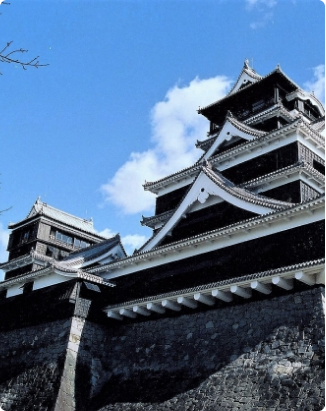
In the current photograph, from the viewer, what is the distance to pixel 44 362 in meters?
14.4

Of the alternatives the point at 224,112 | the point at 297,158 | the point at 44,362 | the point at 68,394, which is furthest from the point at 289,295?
the point at 224,112

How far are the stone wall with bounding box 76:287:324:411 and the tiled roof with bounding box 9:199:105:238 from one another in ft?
41.3

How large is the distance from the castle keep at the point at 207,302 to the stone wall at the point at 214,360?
3cm

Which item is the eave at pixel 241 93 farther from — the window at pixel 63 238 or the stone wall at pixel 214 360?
the stone wall at pixel 214 360

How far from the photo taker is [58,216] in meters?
27.2

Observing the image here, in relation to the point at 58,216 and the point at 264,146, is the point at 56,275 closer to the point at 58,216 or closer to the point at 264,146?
the point at 264,146

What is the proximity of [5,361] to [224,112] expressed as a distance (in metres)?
14.2

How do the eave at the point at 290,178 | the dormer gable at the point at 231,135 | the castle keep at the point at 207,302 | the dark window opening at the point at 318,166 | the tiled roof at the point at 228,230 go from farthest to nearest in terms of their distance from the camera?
the dormer gable at the point at 231,135, the dark window opening at the point at 318,166, the eave at the point at 290,178, the tiled roof at the point at 228,230, the castle keep at the point at 207,302

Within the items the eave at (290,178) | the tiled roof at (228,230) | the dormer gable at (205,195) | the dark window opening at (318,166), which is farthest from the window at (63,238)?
the dark window opening at (318,166)

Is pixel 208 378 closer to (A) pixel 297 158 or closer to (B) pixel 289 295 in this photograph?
(B) pixel 289 295

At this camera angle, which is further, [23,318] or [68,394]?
[23,318]

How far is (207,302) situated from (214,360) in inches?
62.4

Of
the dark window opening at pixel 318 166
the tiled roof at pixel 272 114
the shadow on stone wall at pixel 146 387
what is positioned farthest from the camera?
the tiled roof at pixel 272 114

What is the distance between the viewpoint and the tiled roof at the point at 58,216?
86.7 ft
